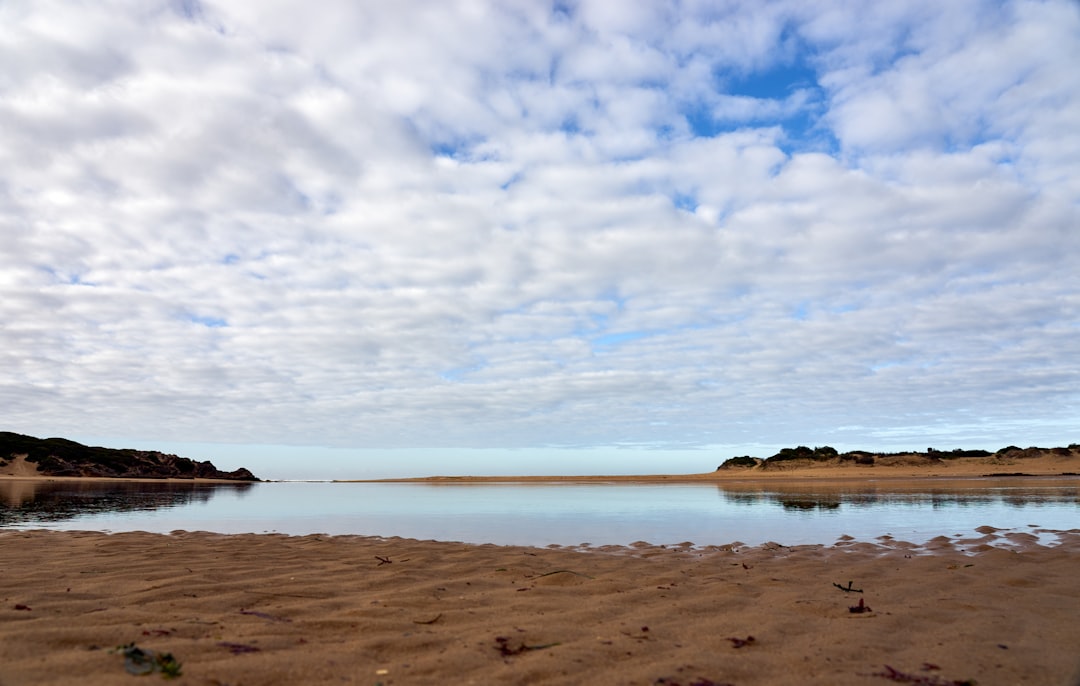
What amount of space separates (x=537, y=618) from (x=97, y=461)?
200 feet

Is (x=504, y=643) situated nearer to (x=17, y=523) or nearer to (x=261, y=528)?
(x=261, y=528)

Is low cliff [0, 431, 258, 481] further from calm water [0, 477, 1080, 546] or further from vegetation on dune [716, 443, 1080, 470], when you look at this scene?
vegetation on dune [716, 443, 1080, 470]

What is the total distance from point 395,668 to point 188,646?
1408 millimetres

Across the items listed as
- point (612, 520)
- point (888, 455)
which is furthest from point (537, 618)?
point (888, 455)

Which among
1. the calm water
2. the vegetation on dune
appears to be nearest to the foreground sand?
the calm water

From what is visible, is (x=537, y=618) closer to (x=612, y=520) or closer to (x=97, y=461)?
(x=612, y=520)

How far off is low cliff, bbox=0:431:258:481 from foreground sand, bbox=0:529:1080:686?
52.6 meters

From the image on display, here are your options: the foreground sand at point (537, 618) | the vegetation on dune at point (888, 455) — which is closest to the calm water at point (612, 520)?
the foreground sand at point (537, 618)

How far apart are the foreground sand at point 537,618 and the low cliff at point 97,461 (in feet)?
172

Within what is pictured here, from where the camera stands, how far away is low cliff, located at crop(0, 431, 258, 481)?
49.2 m

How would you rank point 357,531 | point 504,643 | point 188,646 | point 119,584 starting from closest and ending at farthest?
point 188,646 → point 504,643 → point 119,584 → point 357,531

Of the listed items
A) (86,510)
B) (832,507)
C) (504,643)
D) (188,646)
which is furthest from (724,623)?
(86,510)

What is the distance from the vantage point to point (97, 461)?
5209cm

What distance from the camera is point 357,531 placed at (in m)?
12.9
